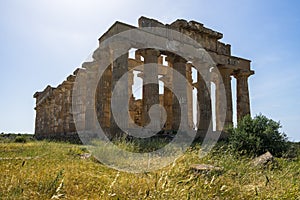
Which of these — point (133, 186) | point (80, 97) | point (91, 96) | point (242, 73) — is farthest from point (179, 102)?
point (133, 186)

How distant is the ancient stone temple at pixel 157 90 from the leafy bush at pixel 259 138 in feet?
15.2

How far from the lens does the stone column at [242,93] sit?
769 inches

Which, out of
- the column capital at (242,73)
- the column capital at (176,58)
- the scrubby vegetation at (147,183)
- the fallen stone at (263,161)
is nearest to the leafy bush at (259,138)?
the fallen stone at (263,161)

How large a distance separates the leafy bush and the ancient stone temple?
15.2ft

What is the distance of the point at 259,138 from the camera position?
11.3 meters

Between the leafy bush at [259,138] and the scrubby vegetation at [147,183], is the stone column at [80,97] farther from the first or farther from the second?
the scrubby vegetation at [147,183]

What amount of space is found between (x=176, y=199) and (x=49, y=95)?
2240 centimetres

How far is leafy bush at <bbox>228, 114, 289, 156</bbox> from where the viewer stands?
1130 centimetres

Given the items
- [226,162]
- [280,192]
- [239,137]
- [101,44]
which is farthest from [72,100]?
[280,192]

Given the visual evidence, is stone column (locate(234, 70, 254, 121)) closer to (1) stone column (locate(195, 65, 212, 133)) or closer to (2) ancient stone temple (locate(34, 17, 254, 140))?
(2) ancient stone temple (locate(34, 17, 254, 140))

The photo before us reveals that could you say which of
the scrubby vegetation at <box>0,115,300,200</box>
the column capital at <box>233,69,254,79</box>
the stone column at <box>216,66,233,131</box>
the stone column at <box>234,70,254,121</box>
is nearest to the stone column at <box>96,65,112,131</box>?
the scrubby vegetation at <box>0,115,300,200</box>

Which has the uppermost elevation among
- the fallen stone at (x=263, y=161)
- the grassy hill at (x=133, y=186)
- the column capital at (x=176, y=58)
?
the column capital at (x=176, y=58)

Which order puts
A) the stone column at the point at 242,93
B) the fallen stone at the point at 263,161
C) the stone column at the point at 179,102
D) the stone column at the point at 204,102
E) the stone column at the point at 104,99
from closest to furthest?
1. the fallen stone at the point at 263,161
2. the stone column at the point at 104,99
3. the stone column at the point at 179,102
4. the stone column at the point at 204,102
5. the stone column at the point at 242,93

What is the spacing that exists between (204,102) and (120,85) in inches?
231
